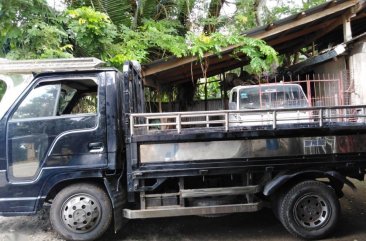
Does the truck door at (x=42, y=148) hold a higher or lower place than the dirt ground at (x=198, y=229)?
higher

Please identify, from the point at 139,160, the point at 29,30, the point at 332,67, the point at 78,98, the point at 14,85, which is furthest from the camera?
the point at 332,67

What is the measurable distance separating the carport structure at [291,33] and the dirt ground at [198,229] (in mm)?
4358

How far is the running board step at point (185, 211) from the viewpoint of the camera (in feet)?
14.5

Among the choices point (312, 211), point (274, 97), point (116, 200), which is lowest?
point (312, 211)

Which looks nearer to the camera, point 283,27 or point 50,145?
point 50,145

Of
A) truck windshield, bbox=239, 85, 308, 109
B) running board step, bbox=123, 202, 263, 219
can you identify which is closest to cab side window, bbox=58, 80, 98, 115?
running board step, bbox=123, 202, 263, 219

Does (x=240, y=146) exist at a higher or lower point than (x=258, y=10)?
lower

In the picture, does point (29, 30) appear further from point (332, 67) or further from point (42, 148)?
point (332, 67)

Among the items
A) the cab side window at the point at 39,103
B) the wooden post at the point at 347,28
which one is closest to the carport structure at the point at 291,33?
the wooden post at the point at 347,28

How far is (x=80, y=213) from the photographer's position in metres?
4.44

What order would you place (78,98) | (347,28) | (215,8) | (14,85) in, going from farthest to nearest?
(215,8), (347,28), (78,98), (14,85)

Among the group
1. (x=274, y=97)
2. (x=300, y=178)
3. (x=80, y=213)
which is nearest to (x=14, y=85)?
(x=80, y=213)

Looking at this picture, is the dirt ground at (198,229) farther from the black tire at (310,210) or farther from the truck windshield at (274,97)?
the truck windshield at (274,97)

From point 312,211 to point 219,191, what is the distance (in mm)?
1253
